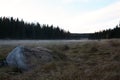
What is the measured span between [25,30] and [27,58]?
203ft

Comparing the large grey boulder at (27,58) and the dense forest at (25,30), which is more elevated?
the dense forest at (25,30)

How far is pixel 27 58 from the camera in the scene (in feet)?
31.3

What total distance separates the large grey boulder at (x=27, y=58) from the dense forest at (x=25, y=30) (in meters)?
50.7

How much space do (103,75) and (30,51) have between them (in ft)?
13.7

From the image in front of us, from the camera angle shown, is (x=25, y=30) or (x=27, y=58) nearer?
(x=27, y=58)

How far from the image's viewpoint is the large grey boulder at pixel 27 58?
30.0ft

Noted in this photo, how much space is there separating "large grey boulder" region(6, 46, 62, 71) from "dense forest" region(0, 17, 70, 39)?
166 ft

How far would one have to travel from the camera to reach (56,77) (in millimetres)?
6859

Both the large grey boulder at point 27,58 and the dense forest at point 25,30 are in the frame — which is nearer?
the large grey boulder at point 27,58

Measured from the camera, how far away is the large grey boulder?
9133mm

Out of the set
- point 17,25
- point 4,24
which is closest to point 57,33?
point 17,25

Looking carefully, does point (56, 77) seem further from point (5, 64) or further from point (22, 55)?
point (5, 64)

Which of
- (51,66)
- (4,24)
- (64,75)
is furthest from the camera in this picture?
(4,24)

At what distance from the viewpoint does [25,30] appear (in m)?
70.8
